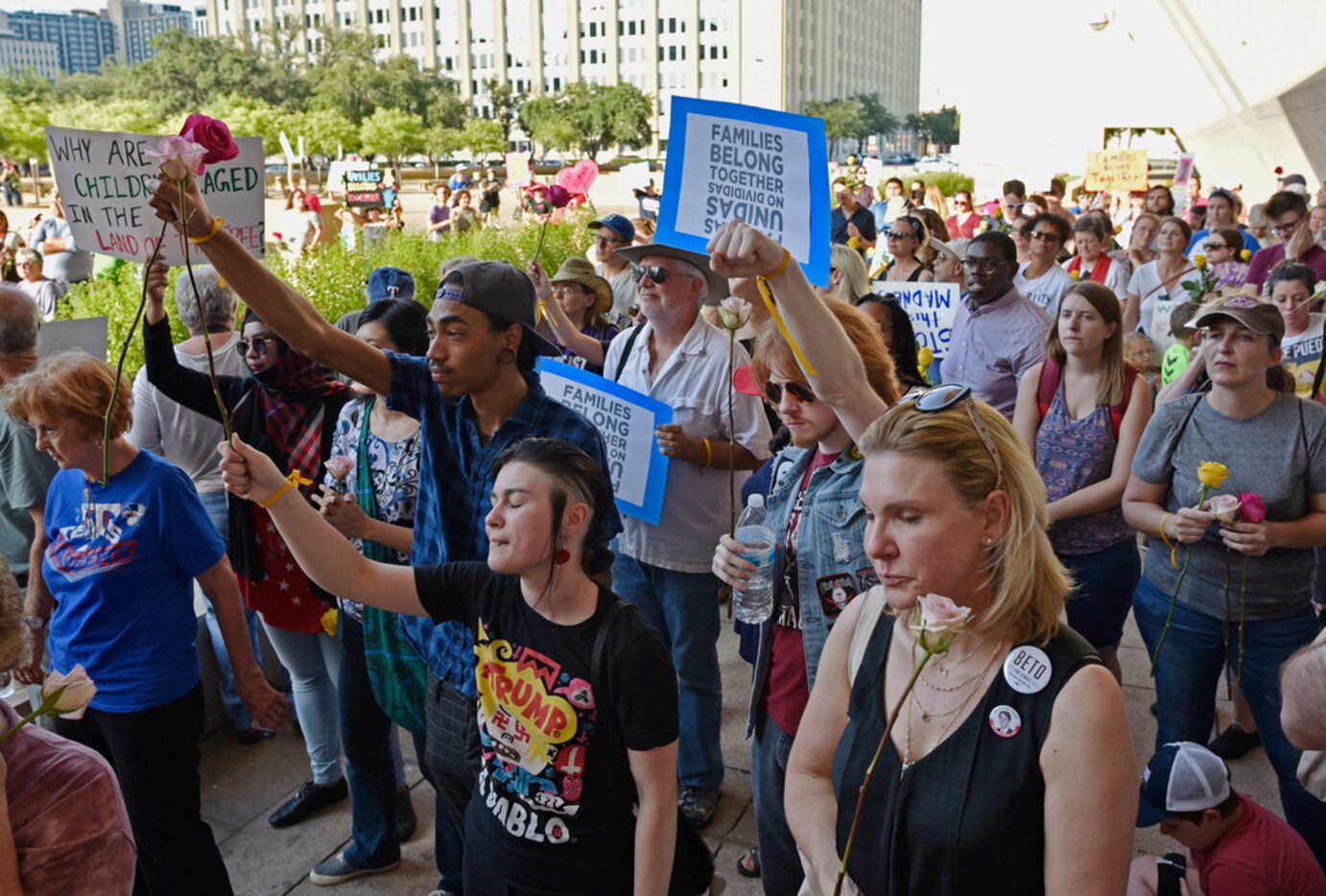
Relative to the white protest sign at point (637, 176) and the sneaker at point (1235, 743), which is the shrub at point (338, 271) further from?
the sneaker at point (1235, 743)

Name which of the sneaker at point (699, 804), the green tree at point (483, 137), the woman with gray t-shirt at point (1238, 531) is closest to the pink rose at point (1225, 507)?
the woman with gray t-shirt at point (1238, 531)

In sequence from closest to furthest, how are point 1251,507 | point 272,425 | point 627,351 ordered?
point 1251,507, point 272,425, point 627,351

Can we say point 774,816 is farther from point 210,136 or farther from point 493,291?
point 210,136

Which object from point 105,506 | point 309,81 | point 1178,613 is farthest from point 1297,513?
point 309,81

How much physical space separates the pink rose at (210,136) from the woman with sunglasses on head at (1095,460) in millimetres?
2869

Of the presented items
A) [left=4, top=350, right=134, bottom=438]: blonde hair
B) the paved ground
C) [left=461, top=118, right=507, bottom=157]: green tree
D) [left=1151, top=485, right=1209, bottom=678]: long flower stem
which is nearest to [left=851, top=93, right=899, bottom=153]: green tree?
[left=461, top=118, right=507, bottom=157]: green tree

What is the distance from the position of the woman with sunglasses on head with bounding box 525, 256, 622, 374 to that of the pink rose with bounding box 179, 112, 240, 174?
9.63 ft

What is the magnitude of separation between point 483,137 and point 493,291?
6935 centimetres

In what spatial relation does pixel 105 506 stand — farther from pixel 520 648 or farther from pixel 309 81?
pixel 309 81

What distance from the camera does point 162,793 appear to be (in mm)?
3238

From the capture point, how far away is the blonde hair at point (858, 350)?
2861 mm

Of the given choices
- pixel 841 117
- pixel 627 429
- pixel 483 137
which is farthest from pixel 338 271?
pixel 841 117

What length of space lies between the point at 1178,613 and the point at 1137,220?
24.2 ft

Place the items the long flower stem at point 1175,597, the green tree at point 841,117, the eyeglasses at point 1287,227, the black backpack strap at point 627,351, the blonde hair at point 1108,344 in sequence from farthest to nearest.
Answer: the green tree at point 841,117
the eyeglasses at point 1287,227
the black backpack strap at point 627,351
the blonde hair at point 1108,344
the long flower stem at point 1175,597
